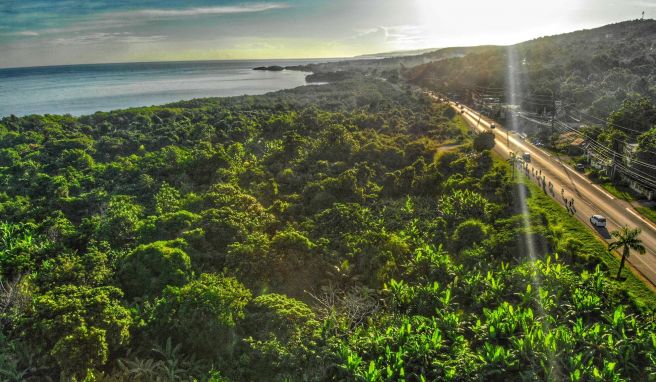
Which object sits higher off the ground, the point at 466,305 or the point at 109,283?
the point at 109,283

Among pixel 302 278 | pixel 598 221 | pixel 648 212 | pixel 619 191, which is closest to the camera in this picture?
pixel 302 278

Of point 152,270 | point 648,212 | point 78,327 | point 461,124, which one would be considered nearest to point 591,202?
point 648,212

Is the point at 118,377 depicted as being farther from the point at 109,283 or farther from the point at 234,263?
the point at 234,263

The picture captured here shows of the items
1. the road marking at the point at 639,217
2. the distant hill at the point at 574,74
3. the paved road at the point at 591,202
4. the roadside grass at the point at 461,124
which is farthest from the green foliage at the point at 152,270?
the distant hill at the point at 574,74

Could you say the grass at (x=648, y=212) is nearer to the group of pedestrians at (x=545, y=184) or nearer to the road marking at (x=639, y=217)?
the road marking at (x=639, y=217)

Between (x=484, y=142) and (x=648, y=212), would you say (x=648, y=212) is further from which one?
(x=484, y=142)

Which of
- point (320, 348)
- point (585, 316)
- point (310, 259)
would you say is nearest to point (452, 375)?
point (320, 348)
